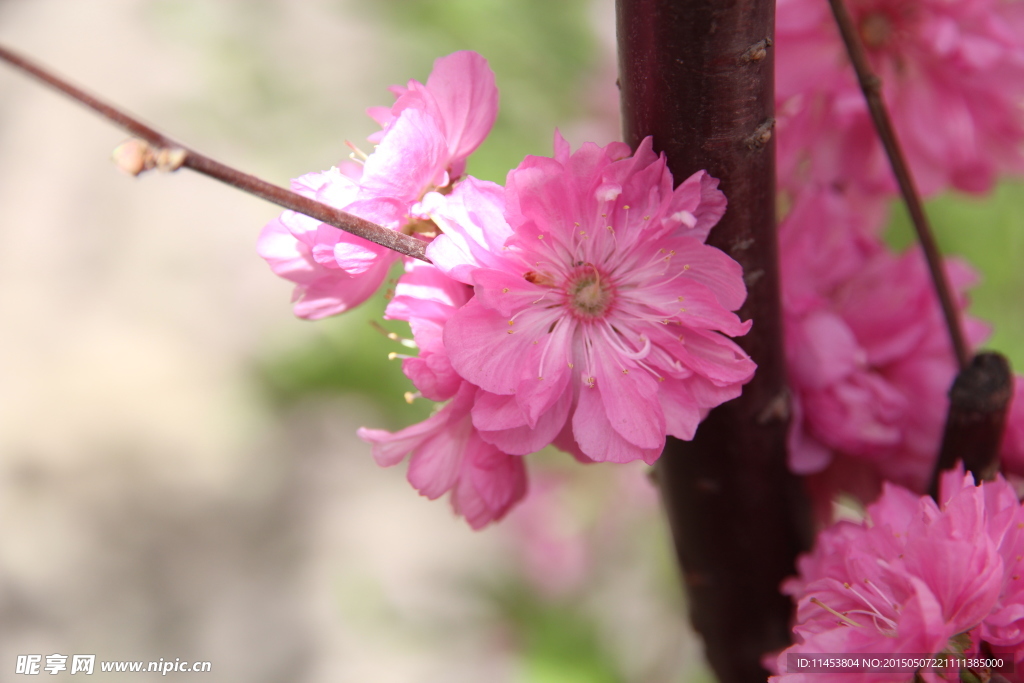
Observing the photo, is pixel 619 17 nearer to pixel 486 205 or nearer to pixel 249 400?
pixel 486 205

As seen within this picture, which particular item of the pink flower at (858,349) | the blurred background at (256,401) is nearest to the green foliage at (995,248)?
the blurred background at (256,401)

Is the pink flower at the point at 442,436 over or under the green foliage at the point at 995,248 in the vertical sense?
under

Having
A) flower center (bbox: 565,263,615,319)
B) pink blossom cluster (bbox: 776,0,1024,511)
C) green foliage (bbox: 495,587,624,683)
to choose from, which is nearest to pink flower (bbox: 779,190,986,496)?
pink blossom cluster (bbox: 776,0,1024,511)

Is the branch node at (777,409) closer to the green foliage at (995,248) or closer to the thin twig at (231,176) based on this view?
the thin twig at (231,176)

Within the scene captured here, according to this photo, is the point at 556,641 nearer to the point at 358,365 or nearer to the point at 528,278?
the point at 358,365

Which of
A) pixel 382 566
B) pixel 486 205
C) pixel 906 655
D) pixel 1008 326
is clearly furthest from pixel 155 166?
pixel 382 566
